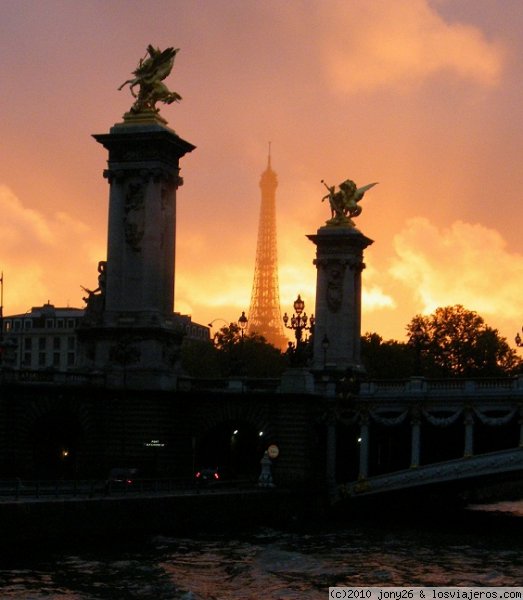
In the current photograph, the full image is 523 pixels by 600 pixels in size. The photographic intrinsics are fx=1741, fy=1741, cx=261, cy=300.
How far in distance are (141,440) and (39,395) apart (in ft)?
19.0

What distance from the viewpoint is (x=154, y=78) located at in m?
92.9

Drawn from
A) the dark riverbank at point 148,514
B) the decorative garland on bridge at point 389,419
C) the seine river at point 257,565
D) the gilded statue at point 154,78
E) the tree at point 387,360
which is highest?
the gilded statue at point 154,78

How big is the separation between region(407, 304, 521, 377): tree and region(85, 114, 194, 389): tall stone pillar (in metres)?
63.7

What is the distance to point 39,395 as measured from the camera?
86.6 metres

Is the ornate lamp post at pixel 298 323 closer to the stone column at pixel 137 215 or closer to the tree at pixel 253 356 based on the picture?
the stone column at pixel 137 215

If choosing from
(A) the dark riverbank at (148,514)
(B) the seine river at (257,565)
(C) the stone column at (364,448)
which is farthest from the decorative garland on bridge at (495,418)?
(A) the dark riverbank at (148,514)

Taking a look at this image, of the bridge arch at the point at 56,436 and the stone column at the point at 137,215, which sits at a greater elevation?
the stone column at the point at 137,215

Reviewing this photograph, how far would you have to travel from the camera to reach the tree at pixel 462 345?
15450cm

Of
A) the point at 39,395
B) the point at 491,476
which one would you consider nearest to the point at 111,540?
the point at 39,395

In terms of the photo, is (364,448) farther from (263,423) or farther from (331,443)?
(263,423)

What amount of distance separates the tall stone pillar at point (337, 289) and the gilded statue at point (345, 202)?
113 centimetres

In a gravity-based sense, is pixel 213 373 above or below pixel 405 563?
above

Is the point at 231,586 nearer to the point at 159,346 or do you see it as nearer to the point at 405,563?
the point at 405,563

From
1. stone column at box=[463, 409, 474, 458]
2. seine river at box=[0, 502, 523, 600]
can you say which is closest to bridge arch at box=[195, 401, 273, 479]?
stone column at box=[463, 409, 474, 458]
